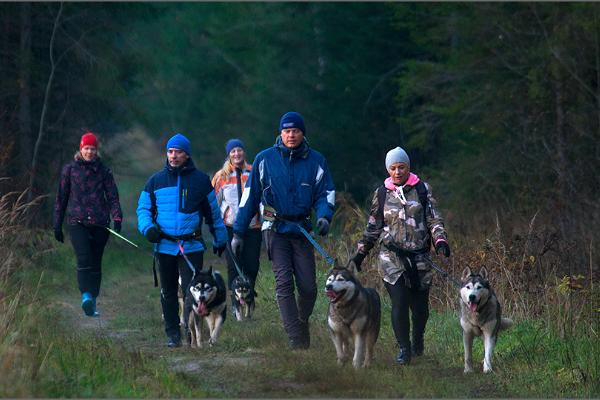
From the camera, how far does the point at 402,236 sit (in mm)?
9953

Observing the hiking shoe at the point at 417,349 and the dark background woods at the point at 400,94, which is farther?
the dark background woods at the point at 400,94

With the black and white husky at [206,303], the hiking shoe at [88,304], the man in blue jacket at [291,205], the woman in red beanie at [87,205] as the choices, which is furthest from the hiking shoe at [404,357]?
the hiking shoe at [88,304]

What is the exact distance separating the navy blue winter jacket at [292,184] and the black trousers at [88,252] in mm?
3364

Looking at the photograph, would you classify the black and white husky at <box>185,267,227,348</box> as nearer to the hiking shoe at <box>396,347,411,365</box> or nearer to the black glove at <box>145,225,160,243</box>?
the black glove at <box>145,225,160,243</box>

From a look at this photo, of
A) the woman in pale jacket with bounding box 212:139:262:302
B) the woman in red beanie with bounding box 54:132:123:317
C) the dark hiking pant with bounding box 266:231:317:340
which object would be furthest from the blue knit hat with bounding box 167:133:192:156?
the woman in pale jacket with bounding box 212:139:262:302

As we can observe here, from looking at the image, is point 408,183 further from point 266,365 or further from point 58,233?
point 58,233

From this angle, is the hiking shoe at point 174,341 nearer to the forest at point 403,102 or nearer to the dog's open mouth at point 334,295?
the dog's open mouth at point 334,295

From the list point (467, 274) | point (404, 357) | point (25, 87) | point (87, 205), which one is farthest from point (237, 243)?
point (25, 87)

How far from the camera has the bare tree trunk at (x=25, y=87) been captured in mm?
22500

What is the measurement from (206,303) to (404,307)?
2.13m

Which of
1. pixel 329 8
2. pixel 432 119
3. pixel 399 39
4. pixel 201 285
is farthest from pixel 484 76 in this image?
pixel 201 285

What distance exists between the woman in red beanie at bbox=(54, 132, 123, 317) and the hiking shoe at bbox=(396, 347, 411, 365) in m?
4.20

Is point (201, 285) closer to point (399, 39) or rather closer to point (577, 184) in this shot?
point (577, 184)

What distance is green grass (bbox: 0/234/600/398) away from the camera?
25.6 ft
